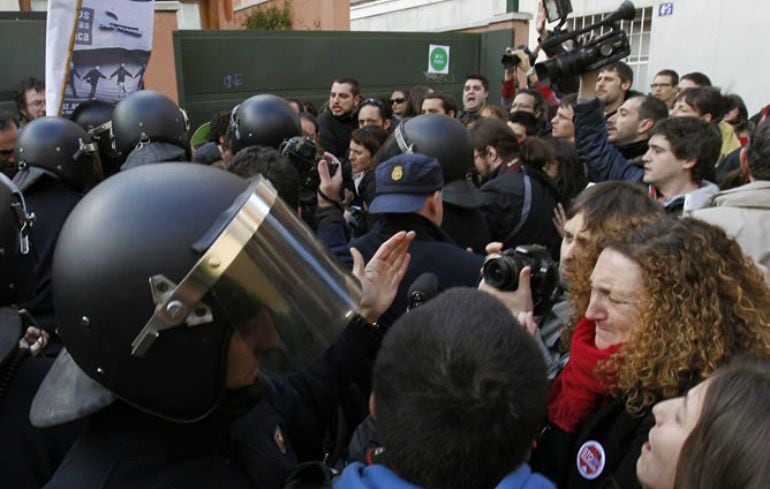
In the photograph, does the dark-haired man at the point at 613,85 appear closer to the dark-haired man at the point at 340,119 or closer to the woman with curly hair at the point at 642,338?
the dark-haired man at the point at 340,119

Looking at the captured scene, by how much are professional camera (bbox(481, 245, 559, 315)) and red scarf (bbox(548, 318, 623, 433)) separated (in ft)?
1.03

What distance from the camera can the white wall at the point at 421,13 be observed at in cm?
1686

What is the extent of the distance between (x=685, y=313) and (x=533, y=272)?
53cm

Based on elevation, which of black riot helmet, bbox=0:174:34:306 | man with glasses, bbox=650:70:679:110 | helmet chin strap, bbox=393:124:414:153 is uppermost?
man with glasses, bbox=650:70:679:110

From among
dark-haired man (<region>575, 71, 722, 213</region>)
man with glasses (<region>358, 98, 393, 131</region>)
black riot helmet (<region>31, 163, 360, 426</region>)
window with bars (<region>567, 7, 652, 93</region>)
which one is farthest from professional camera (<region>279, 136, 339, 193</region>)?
window with bars (<region>567, 7, 652, 93</region>)

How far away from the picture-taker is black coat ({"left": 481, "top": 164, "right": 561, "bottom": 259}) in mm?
3627

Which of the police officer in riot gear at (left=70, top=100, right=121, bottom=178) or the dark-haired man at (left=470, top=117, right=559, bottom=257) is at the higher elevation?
the police officer in riot gear at (left=70, top=100, right=121, bottom=178)

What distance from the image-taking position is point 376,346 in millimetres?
1832

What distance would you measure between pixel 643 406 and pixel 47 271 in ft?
8.22

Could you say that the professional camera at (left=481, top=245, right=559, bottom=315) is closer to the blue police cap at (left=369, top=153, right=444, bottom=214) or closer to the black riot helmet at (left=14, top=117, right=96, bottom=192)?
the blue police cap at (left=369, top=153, right=444, bottom=214)

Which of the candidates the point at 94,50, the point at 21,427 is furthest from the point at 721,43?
the point at 21,427

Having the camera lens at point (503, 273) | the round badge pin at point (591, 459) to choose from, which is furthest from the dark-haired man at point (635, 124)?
the round badge pin at point (591, 459)

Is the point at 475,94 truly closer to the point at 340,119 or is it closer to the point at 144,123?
the point at 340,119

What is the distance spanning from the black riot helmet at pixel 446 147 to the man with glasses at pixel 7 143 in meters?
2.63
